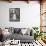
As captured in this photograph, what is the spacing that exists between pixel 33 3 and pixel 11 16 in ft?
3.70

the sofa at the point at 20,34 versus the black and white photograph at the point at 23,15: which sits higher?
the black and white photograph at the point at 23,15

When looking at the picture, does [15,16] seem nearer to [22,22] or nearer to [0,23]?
[22,22]

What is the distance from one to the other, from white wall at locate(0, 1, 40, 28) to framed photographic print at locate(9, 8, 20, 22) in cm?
13

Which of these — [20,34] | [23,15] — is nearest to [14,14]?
[23,15]

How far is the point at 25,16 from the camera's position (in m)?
5.00

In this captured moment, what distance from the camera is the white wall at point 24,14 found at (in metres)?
4.95

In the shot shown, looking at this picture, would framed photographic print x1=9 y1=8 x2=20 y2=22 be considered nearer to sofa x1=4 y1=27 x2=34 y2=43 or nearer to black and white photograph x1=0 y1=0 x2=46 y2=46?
black and white photograph x1=0 y1=0 x2=46 y2=46

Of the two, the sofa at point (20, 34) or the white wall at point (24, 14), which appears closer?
the sofa at point (20, 34)

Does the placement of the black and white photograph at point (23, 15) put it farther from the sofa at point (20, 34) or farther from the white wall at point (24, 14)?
the sofa at point (20, 34)

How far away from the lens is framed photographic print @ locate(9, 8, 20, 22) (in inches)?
196

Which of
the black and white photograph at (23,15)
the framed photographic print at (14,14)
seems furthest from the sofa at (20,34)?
the framed photographic print at (14,14)

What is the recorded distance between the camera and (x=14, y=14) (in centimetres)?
502

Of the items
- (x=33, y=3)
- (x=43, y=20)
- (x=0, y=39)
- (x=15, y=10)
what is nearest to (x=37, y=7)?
(x=33, y=3)

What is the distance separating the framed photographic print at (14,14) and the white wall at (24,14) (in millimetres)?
131
